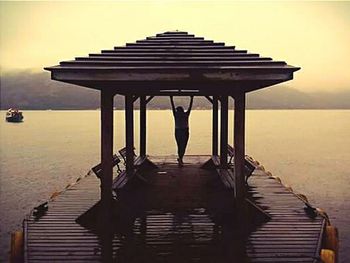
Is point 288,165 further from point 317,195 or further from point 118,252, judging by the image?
point 118,252

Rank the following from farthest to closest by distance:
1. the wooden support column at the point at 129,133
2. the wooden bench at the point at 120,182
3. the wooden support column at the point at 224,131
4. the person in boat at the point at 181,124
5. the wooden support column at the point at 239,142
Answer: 1. the person in boat at the point at 181,124
2. the wooden support column at the point at 224,131
3. the wooden support column at the point at 129,133
4. the wooden bench at the point at 120,182
5. the wooden support column at the point at 239,142

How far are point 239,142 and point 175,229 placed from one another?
75.3 inches

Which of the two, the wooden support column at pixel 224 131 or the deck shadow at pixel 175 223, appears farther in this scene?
the wooden support column at pixel 224 131

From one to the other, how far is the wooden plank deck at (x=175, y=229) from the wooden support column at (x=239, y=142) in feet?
2.34

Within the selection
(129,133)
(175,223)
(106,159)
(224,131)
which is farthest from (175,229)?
(224,131)

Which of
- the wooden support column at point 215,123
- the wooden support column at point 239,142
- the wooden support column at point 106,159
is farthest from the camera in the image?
the wooden support column at point 215,123

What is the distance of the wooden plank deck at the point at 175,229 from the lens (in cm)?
670

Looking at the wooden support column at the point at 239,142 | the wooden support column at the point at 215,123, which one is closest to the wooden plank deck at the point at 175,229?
the wooden support column at the point at 239,142

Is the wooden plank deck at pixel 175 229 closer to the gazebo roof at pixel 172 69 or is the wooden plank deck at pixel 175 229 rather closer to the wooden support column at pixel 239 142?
the wooden support column at pixel 239 142

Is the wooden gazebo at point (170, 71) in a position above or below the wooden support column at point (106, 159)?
above

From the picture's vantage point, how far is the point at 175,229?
25.7 feet

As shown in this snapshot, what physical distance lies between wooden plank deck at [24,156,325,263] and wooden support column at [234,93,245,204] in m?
0.71

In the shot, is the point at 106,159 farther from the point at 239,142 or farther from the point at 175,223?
the point at 239,142

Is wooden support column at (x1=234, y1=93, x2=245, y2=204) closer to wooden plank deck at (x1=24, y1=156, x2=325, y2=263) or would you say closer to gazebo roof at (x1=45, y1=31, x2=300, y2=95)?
gazebo roof at (x1=45, y1=31, x2=300, y2=95)
